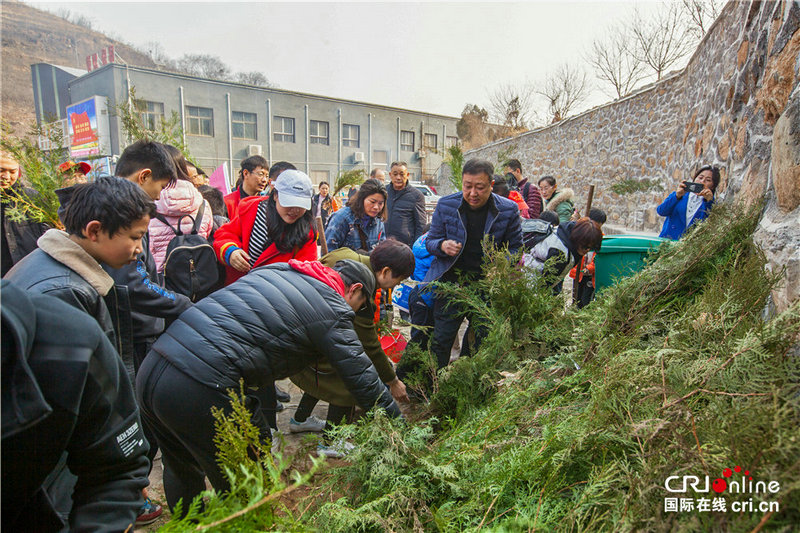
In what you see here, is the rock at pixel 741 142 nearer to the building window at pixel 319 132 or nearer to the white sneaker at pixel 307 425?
the white sneaker at pixel 307 425

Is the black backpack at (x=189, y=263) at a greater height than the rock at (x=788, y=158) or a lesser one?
lesser

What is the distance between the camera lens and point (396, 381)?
2750 mm

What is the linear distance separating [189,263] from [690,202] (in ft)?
14.2

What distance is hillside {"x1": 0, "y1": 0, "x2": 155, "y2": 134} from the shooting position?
37875mm

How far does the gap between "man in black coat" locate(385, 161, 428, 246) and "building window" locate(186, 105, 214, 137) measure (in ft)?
75.7

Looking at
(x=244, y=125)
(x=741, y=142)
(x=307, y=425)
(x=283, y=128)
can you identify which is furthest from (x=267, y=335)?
(x=283, y=128)

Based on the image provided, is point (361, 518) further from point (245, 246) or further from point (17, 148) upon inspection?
point (17, 148)

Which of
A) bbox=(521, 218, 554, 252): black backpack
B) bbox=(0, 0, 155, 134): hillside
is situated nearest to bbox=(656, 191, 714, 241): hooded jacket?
bbox=(521, 218, 554, 252): black backpack

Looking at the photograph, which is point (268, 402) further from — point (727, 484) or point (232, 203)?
point (727, 484)

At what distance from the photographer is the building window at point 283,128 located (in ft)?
90.2

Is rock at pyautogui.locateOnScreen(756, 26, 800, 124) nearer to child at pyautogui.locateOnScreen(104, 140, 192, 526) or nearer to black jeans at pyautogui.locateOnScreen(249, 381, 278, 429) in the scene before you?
child at pyautogui.locateOnScreen(104, 140, 192, 526)

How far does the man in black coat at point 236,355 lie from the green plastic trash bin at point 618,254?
2891 mm

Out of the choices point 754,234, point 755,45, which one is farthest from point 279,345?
point 755,45

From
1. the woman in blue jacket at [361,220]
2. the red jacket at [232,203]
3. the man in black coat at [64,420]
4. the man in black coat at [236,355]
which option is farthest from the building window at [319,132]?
the man in black coat at [64,420]
